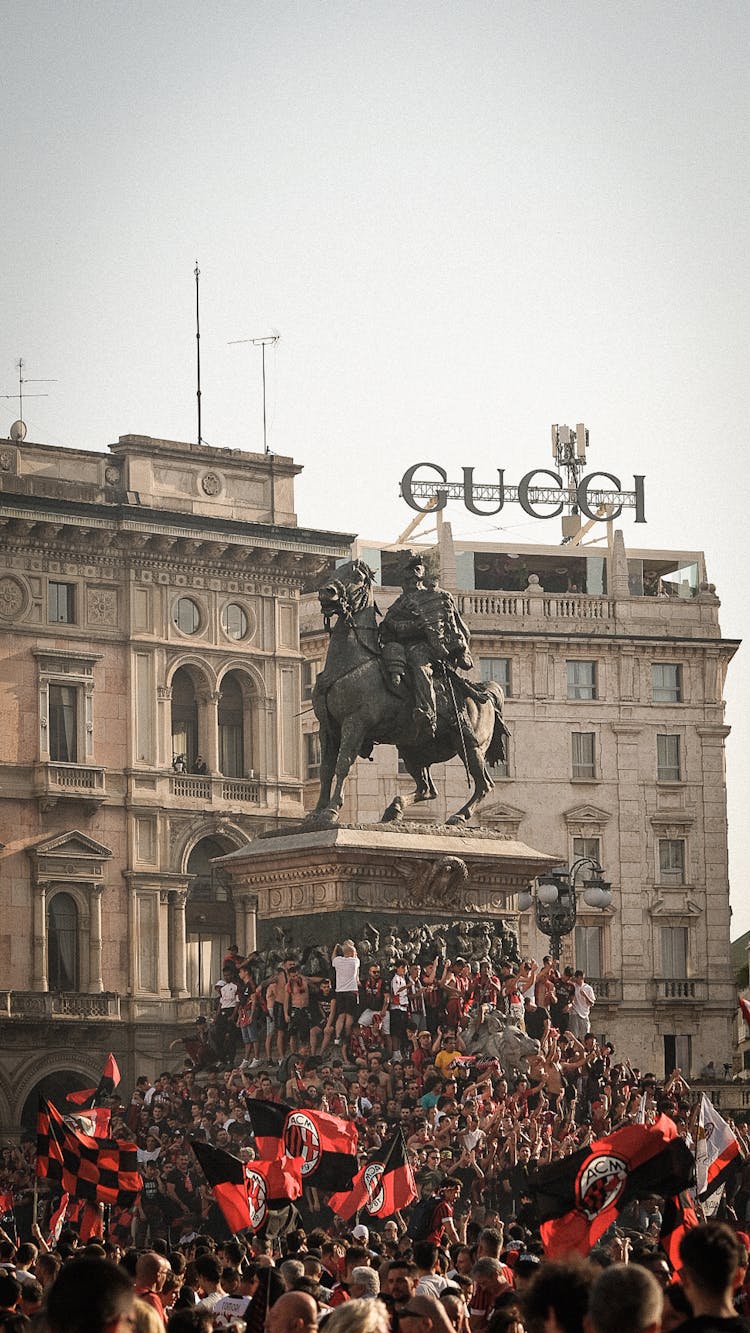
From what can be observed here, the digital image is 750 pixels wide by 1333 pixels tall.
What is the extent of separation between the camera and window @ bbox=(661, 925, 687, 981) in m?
90.5

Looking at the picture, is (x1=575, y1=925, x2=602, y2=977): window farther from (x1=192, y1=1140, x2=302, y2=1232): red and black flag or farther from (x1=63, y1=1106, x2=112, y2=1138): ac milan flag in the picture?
(x1=192, y1=1140, x2=302, y2=1232): red and black flag

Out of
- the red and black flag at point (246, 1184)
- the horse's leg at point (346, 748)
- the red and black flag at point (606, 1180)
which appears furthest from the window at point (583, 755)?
the red and black flag at point (606, 1180)

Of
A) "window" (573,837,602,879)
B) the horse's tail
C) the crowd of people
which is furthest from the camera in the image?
"window" (573,837,602,879)

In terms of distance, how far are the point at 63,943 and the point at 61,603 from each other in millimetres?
9193

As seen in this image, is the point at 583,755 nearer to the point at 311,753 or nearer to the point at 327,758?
the point at 311,753

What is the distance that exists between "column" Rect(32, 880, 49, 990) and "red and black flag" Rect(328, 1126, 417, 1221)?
4415cm

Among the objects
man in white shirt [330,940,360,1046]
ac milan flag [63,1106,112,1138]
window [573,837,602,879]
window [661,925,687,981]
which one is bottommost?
window [661,925,687,981]

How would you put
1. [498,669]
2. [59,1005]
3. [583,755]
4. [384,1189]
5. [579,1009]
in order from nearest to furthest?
[384,1189]
[579,1009]
[59,1005]
[498,669]
[583,755]

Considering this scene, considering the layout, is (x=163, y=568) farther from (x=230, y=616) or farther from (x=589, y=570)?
(x=589, y=570)

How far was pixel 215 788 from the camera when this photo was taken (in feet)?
255

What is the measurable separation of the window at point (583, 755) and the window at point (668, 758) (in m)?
2.45

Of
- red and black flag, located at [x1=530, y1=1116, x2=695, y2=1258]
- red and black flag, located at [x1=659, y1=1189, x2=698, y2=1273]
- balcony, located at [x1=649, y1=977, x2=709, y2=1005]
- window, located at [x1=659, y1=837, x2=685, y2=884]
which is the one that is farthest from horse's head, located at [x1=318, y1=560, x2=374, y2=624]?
window, located at [x1=659, y1=837, x2=685, y2=884]

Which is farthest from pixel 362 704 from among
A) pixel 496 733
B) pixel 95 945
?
pixel 95 945

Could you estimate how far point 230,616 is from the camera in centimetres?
7944
